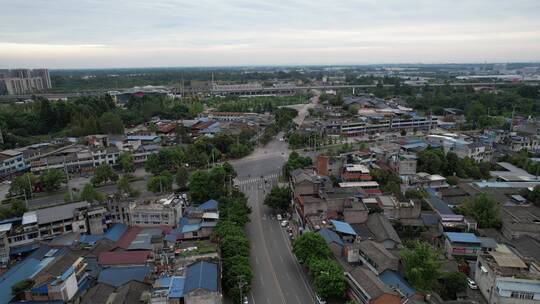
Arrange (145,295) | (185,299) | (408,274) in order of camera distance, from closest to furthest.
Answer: (185,299) < (145,295) < (408,274)

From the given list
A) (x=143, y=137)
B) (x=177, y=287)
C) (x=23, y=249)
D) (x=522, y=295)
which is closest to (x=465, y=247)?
(x=522, y=295)

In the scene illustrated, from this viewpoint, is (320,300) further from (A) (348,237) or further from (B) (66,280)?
(B) (66,280)

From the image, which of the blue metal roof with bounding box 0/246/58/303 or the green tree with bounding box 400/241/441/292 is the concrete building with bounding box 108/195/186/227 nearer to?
the blue metal roof with bounding box 0/246/58/303

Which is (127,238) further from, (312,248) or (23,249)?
(312,248)

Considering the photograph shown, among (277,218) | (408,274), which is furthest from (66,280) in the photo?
(408,274)

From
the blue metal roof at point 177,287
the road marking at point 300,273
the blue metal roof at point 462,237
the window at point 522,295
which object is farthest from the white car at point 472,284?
the blue metal roof at point 177,287

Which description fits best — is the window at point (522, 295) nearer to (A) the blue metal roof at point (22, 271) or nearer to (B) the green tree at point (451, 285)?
(B) the green tree at point (451, 285)
